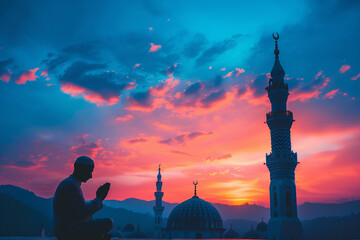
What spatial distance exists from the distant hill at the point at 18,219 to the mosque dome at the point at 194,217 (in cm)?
6395

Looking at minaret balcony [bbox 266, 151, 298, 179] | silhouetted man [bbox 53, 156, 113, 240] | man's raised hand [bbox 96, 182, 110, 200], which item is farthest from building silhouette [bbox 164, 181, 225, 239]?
silhouetted man [bbox 53, 156, 113, 240]

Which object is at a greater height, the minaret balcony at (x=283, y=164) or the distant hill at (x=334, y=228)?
the minaret balcony at (x=283, y=164)

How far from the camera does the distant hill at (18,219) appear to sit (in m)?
95.2

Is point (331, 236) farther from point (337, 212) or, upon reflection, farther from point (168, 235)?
point (337, 212)

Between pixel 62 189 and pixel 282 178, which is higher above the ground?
pixel 282 178

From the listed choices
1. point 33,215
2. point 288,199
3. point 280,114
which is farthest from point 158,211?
point 33,215

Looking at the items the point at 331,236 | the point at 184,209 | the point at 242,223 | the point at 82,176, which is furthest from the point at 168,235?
the point at 242,223

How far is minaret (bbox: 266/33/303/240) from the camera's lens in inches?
1160

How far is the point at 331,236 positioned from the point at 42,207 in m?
105

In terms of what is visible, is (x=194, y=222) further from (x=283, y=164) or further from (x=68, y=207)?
(x=68, y=207)

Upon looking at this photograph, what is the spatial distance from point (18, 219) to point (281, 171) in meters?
92.1

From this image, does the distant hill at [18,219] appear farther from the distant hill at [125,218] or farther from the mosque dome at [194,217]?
the mosque dome at [194,217]

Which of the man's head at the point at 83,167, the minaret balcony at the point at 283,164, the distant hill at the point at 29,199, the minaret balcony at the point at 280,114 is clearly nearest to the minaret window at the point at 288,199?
the minaret balcony at the point at 283,164

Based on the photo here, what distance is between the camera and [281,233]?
28812 mm
